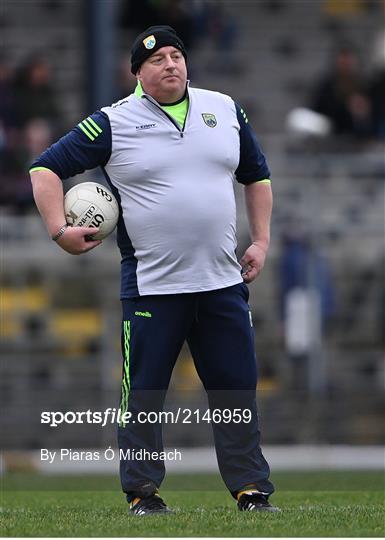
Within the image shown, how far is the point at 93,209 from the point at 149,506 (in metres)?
1.25

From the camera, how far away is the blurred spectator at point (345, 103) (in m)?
16.5

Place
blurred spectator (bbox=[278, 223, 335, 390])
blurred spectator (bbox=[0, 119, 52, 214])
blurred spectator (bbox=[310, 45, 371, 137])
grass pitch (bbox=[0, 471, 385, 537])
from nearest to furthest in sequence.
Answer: grass pitch (bbox=[0, 471, 385, 537]) < blurred spectator (bbox=[278, 223, 335, 390]) < blurred spectator (bbox=[0, 119, 52, 214]) < blurred spectator (bbox=[310, 45, 371, 137])

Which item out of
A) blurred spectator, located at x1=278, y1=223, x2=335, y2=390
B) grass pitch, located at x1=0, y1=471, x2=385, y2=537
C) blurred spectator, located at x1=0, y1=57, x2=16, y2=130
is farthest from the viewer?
blurred spectator, located at x1=0, y1=57, x2=16, y2=130

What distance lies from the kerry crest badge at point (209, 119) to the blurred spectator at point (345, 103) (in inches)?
397

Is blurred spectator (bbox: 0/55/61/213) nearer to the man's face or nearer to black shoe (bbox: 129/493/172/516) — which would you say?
the man's face

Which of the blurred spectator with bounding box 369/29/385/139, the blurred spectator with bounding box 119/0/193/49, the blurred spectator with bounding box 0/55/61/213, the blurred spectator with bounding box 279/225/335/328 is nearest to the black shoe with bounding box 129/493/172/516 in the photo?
the blurred spectator with bounding box 279/225/335/328

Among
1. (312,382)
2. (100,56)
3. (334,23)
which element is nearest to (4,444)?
(312,382)

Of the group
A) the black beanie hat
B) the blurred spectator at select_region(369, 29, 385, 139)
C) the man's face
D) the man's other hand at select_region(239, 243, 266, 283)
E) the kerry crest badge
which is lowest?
the blurred spectator at select_region(369, 29, 385, 139)

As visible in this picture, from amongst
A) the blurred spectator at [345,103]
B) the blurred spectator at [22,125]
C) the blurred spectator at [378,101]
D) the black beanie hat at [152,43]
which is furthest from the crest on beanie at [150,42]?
the blurred spectator at [378,101]

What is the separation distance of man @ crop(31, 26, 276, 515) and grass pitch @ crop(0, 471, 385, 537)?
10.0 inches

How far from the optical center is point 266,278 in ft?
49.0

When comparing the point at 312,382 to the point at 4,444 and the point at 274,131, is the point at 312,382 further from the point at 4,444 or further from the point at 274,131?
the point at 274,131

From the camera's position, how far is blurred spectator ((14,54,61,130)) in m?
16.0

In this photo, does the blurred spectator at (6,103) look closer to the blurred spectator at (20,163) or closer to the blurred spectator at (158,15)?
the blurred spectator at (20,163)
